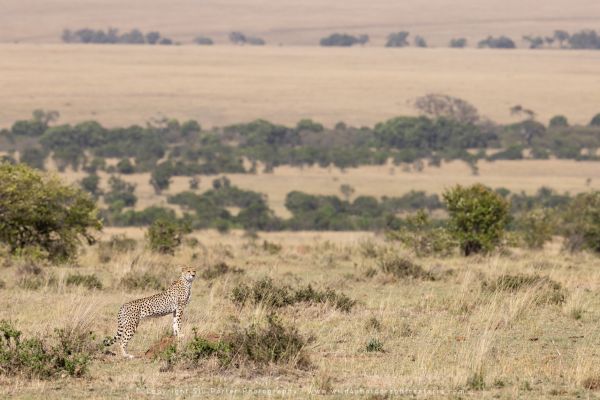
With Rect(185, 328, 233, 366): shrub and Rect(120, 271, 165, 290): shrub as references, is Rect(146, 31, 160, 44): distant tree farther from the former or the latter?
Rect(185, 328, 233, 366): shrub

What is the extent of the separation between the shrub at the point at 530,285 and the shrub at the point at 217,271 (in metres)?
4.61

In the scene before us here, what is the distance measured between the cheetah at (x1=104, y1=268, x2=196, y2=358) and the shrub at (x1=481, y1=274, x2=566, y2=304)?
524cm

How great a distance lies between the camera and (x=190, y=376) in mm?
11180

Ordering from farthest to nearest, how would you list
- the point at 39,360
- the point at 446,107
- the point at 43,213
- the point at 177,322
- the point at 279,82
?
the point at 279,82 < the point at 446,107 < the point at 43,213 < the point at 177,322 < the point at 39,360

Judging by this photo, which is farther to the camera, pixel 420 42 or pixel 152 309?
pixel 420 42

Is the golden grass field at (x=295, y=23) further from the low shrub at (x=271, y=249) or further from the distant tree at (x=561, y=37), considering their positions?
the low shrub at (x=271, y=249)

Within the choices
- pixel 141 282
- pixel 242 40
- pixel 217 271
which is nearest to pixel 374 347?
pixel 141 282

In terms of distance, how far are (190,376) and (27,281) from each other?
755cm

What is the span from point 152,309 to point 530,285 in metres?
6.67

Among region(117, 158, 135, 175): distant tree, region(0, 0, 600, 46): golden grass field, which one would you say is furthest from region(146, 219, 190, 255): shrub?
region(0, 0, 600, 46): golden grass field

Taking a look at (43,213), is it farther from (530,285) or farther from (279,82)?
(279,82)

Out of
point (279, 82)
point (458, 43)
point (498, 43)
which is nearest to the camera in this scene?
point (279, 82)

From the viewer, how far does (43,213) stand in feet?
74.9

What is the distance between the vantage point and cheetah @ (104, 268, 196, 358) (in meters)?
12.1
